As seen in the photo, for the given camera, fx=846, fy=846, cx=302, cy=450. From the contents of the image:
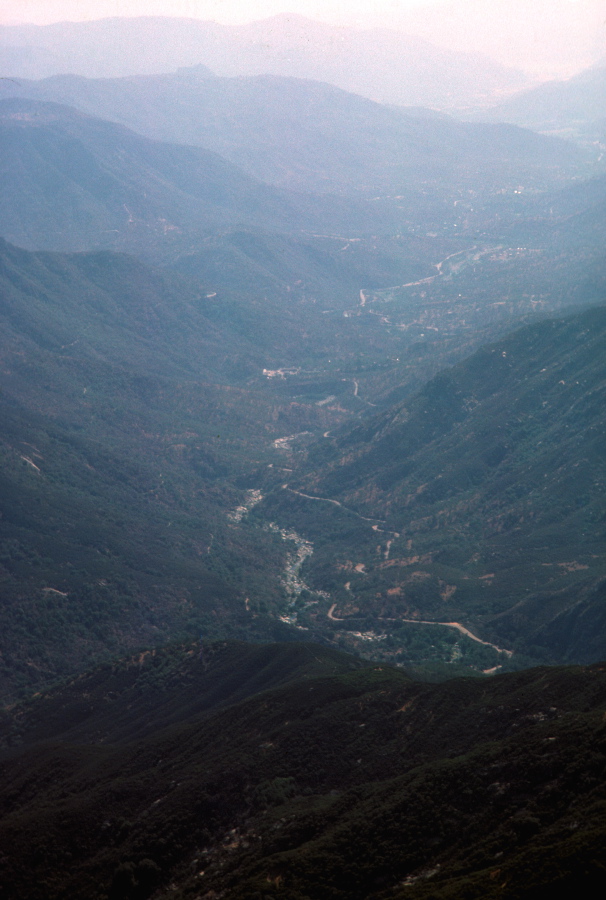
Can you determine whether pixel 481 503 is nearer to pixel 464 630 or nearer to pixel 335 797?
pixel 464 630

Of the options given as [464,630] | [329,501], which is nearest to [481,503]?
[329,501]

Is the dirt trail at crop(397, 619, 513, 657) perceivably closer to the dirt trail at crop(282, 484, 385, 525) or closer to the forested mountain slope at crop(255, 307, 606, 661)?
the forested mountain slope at crop(255, 307, 606, 661)

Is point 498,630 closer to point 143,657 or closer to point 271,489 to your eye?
point 143,657

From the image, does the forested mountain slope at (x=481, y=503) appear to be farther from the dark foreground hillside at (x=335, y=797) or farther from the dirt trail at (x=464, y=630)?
the dark foreground hillside at (x=335, y=797)

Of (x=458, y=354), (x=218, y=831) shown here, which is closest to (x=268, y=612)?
(x=218, y=831)

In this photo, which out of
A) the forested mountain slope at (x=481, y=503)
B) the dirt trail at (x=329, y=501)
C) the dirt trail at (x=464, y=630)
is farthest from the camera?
the dirt trail at (x=329, y=501)

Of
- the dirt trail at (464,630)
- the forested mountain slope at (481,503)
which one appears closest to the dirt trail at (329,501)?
the forested mountain slope at (481,503)

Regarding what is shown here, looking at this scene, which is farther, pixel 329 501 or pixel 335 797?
pixel 329 501

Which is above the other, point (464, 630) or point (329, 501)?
point (329, 501)
